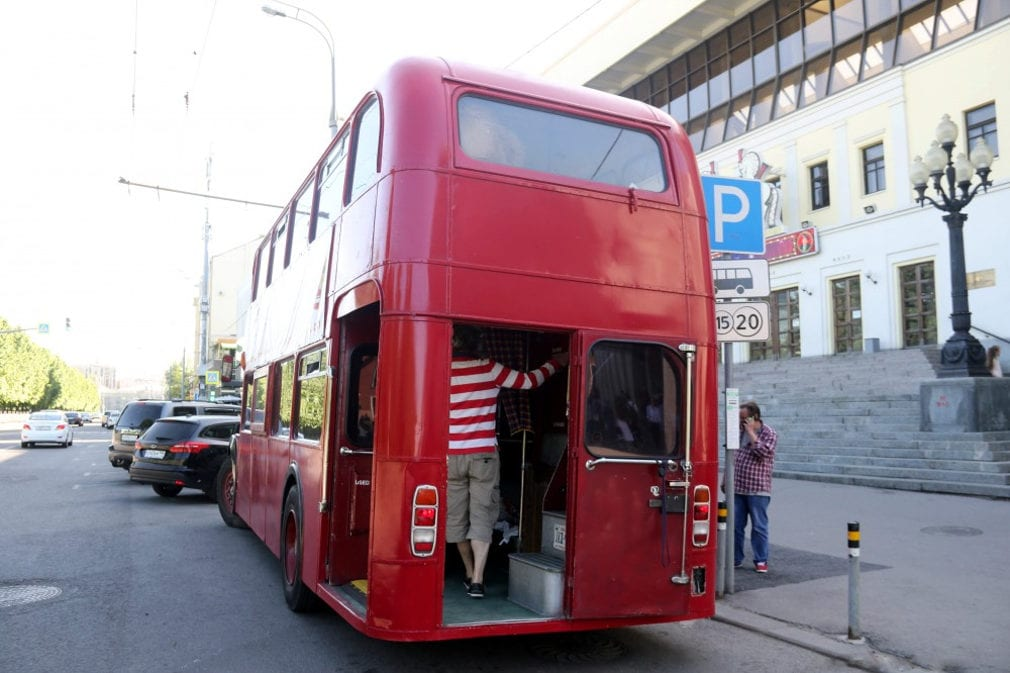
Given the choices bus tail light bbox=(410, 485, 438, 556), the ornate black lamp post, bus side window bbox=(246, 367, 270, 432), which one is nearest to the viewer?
bus tail light bbox=(410, 485, 438, 556)

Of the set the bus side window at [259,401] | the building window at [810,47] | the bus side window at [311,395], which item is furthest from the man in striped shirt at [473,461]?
the building window at [810,47]

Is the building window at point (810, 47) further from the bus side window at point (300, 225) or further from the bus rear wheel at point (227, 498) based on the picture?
the bus rear wheel at point (227, 498)

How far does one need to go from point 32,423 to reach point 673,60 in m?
30.2

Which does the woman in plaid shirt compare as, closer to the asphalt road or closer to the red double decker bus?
the asphalt road

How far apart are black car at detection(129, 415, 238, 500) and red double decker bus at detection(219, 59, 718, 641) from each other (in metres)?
8.64

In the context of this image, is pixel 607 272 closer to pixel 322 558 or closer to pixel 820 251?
pixel 322 558

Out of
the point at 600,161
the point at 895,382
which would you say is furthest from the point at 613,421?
the point at 895,382

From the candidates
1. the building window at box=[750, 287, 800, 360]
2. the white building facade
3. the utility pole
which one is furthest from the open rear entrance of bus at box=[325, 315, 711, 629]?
the utility pole

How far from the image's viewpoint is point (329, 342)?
605 cm

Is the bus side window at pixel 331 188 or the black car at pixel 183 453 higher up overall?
the bus side window at pixel 331 188

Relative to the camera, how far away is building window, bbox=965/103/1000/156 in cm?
2244

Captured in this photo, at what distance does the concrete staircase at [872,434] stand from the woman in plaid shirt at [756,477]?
691 cm

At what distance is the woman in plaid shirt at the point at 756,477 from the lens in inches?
325

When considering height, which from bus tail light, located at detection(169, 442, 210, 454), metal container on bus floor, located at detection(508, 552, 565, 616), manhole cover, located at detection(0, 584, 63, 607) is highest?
bus tail light, located at detection(169, 442, 210, 454)
